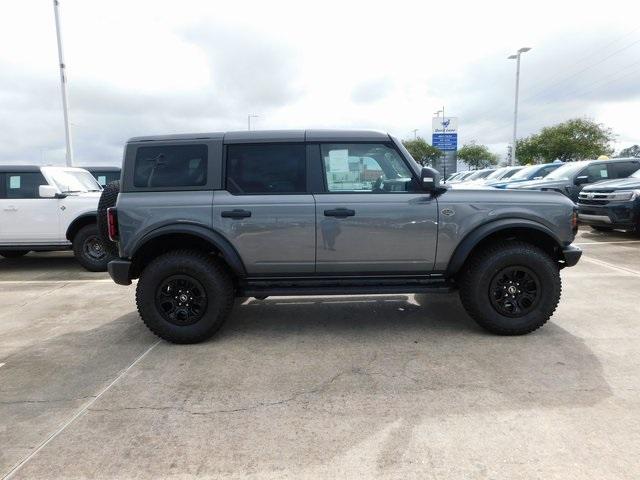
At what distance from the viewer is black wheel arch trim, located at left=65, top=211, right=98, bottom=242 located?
7680 mm

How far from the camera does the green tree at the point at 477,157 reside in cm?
6612

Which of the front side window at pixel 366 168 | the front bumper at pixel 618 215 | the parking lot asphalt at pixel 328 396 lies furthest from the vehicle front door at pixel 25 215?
the front bumper at pixel 618 215

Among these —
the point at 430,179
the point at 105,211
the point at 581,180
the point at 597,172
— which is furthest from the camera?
the point at 597,172

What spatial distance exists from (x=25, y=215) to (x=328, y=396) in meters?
7.03

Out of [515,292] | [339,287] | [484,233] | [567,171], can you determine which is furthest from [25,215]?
[567,171]

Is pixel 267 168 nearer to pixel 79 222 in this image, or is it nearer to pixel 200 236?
pixel 200 236

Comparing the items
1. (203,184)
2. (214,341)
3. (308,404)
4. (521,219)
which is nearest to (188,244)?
(203,184)

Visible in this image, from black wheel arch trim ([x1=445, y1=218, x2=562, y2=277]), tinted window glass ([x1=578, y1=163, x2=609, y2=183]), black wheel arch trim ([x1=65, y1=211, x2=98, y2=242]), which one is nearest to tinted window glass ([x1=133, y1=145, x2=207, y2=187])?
black wheel arch trim ([x1=445, y1=218, x2=562, y2=277])

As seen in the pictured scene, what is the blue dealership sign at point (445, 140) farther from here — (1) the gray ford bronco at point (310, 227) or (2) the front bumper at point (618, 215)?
(1) the gray ford bronco at point (310, 227)

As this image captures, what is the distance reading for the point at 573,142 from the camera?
42094mm

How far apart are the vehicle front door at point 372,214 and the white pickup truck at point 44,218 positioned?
512 centimetres

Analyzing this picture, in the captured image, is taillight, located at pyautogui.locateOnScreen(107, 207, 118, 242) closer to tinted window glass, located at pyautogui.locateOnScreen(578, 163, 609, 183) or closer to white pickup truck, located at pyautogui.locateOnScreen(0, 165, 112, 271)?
white pickup truck, located at pyautogui.locateOnScreen(0, 165, 112, 271)

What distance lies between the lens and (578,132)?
1694 inches

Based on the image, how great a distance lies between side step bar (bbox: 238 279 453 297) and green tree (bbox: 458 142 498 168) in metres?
65.8
